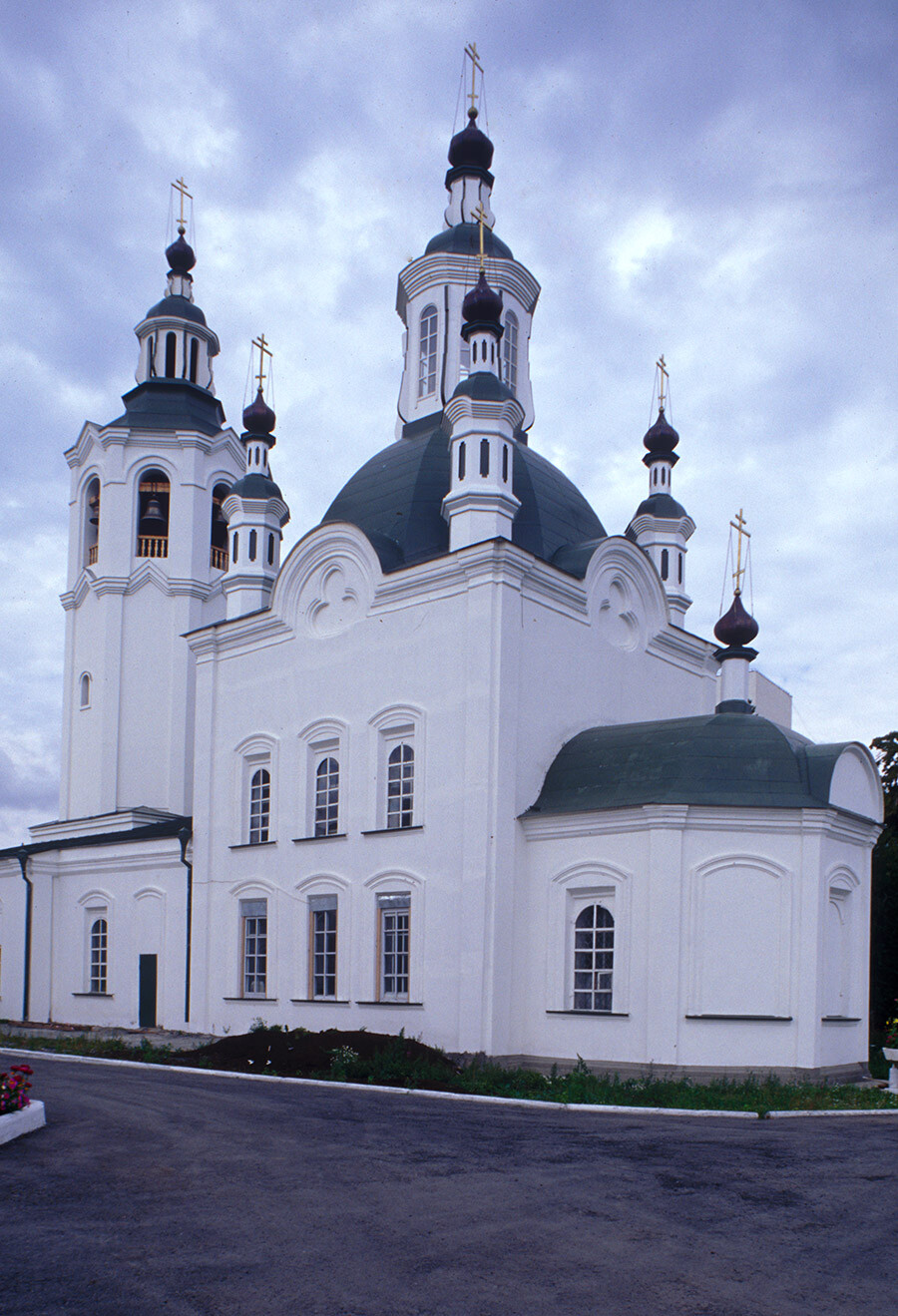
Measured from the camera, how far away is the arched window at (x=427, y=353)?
21406mm

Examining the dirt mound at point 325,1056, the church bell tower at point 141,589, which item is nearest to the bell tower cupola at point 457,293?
the church bell tower at point 141,589

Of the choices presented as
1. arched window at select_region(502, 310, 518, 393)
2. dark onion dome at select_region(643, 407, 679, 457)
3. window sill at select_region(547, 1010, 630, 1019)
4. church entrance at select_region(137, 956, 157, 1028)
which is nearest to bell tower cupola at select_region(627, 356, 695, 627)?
dark onion dome at select_region(643, 407, 679, 457)

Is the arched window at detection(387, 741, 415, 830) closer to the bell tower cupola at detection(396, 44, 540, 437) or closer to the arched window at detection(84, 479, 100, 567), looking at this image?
the bell tower cupola at detection(396, 44, 540, 437)

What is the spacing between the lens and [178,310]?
27.8 m

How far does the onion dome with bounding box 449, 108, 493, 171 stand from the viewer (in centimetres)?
2291

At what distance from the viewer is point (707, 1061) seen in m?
13.5

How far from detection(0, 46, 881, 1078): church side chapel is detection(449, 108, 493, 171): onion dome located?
6cm

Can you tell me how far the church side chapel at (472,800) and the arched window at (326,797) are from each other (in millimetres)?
47

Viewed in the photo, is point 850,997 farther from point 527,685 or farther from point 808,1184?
point 808,1184

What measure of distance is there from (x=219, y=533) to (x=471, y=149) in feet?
31.8

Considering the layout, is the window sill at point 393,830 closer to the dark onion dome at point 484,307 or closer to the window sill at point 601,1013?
the window sill at point 601,1013

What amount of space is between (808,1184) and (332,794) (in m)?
11.0

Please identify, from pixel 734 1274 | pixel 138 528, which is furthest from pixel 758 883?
pixel 138 528

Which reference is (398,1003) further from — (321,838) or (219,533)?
(219,533)
